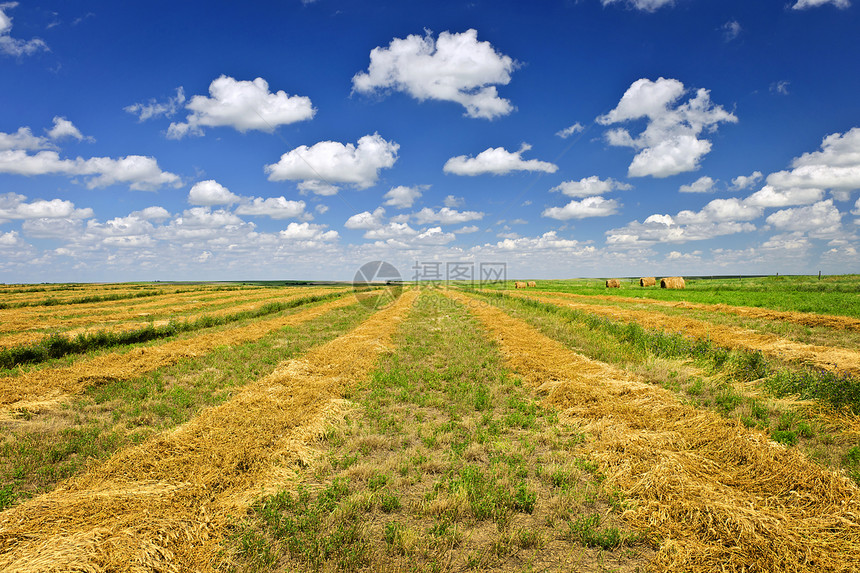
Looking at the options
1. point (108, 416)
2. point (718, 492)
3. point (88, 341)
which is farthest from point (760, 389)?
point (88, 341)

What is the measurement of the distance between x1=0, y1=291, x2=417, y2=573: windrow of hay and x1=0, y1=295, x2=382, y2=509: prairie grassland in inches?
33.7

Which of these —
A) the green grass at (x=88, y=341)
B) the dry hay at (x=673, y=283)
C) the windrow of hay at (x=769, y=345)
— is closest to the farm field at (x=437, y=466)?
the windrow of hay at (x=769, y=345)

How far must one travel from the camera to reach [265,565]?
398cm

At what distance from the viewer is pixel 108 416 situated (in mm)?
8641

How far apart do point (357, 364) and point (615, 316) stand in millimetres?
19476

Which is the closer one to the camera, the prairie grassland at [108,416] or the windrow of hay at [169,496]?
the windrow of hay at [169,496]

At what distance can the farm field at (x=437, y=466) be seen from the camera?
4.12m

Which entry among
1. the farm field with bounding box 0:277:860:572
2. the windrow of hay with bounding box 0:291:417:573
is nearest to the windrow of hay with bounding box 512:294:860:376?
the farm field with bounding box 0:277:860:572

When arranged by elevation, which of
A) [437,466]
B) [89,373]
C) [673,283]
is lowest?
[437,466]

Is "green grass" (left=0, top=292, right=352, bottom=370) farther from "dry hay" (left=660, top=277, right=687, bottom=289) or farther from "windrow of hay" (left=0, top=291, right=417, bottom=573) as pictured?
"dry hay" (left=660, top=277, right=687, bottom=289)

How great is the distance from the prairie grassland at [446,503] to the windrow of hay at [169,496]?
Answer: 434 millimetres

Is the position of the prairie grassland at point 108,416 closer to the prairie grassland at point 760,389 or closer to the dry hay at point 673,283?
the prairie grassland at point 760,389

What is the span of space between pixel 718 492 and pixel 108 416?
40.2ft

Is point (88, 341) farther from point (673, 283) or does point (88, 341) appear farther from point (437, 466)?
point (673, 283)
